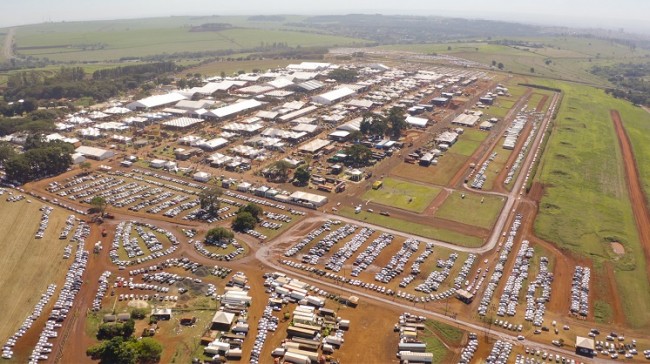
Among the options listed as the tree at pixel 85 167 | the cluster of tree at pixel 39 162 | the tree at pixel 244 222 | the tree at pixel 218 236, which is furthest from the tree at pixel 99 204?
the tree at pixel 244 222

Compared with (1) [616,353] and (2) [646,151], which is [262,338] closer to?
(1) [616,353]

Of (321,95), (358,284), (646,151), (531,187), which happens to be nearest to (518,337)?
(358,284)

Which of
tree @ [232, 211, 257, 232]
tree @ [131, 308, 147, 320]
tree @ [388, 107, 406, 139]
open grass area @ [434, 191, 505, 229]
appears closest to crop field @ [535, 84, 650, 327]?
open grass area @ [434, 191, 505, 229]

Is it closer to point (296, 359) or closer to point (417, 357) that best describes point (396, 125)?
point (417, 357)

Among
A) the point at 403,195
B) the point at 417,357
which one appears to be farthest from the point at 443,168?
the point at 417,357

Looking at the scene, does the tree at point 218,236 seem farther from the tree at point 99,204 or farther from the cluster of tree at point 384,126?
the cluster of tree at point 384,126

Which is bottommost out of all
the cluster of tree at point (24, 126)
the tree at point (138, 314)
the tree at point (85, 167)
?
the tree at point (138, 314)

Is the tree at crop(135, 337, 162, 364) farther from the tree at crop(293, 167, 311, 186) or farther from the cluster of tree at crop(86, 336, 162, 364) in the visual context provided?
the tree at crop(293, 167, 311, 186)
